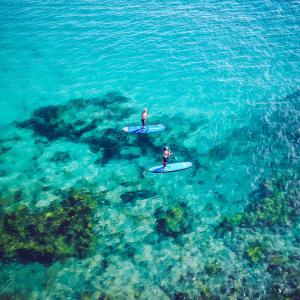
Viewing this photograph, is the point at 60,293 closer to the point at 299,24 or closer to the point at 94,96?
the point at 94,96

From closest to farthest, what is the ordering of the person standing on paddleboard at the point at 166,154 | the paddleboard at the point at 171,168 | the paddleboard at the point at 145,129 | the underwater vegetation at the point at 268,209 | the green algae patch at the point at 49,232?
the green algae patch at the point at 49,232 → the underwater vegetation at the point at 268,209 → the person standing on paddleboard at the point at 166,154 → the paddleboard at the point at 171,168 → the paddleboard at the point at 145,129

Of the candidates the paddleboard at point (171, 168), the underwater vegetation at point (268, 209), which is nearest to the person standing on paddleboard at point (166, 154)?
the paddleboard at point (171, 168)

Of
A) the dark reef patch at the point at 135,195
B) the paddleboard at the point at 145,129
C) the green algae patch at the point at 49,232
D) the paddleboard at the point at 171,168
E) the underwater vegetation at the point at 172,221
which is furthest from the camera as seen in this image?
the paddleboard at the point at 145,129

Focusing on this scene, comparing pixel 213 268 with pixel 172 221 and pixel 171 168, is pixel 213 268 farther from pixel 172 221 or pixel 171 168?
pixel 171 168

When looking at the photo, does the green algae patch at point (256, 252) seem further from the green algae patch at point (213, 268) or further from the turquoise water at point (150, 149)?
the green algae patch at point (213, 268)

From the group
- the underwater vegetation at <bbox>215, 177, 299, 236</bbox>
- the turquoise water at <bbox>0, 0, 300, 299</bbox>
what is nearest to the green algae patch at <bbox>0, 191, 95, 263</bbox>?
the turquoise water at <bbox>0, 0, 300, 299</bbox>

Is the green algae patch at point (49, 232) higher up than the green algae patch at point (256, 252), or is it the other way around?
the green algae patch at point (49, 232)

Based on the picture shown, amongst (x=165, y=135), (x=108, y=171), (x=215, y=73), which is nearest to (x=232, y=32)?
(x=215, y=73)

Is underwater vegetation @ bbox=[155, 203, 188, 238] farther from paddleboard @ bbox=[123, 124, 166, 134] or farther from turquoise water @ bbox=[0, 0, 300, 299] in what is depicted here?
paddleboard @ bbox=[123, 124, 166, 134]
